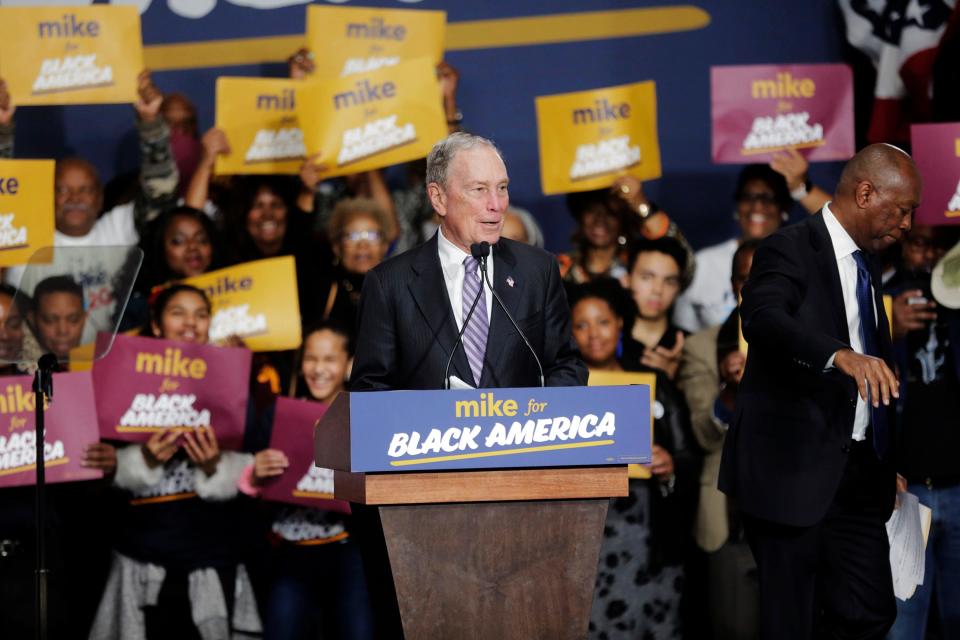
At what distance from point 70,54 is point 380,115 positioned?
129 centimetres

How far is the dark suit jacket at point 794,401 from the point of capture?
3406mm

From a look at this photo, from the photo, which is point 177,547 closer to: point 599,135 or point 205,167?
point 205,167

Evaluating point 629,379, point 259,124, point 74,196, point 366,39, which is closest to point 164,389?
point 74,196

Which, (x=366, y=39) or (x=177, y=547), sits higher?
(x=366, y=39)

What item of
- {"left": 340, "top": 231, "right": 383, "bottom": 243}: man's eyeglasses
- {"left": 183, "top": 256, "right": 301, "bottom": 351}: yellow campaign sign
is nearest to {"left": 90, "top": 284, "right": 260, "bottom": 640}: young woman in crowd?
{"left": 183, "top": 256, "right": 301, "bottom": 351}: yellow campaign sign

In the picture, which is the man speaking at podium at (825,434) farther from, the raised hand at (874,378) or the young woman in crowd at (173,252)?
the young woman in crowd at (173,252)

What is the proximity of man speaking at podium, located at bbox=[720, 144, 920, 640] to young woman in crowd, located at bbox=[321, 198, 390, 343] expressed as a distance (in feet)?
7.20

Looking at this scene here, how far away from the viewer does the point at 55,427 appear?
4652 millimetres

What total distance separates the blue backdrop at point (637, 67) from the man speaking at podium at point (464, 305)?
3412 mm

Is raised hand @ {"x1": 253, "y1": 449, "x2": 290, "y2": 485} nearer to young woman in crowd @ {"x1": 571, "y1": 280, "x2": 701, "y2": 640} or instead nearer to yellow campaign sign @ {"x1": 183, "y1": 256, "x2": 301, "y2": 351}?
yellow campaign sign @ {"x1": 183, "y1": 256, "x2": 301, "y2": 351}

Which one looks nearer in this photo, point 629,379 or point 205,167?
point 629,379

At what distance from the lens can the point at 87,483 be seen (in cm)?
503

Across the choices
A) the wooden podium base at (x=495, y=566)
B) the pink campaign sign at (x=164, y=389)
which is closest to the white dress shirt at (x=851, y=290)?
the wooden podium base at (x=495, y=566)

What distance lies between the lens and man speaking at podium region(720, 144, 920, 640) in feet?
11.2
